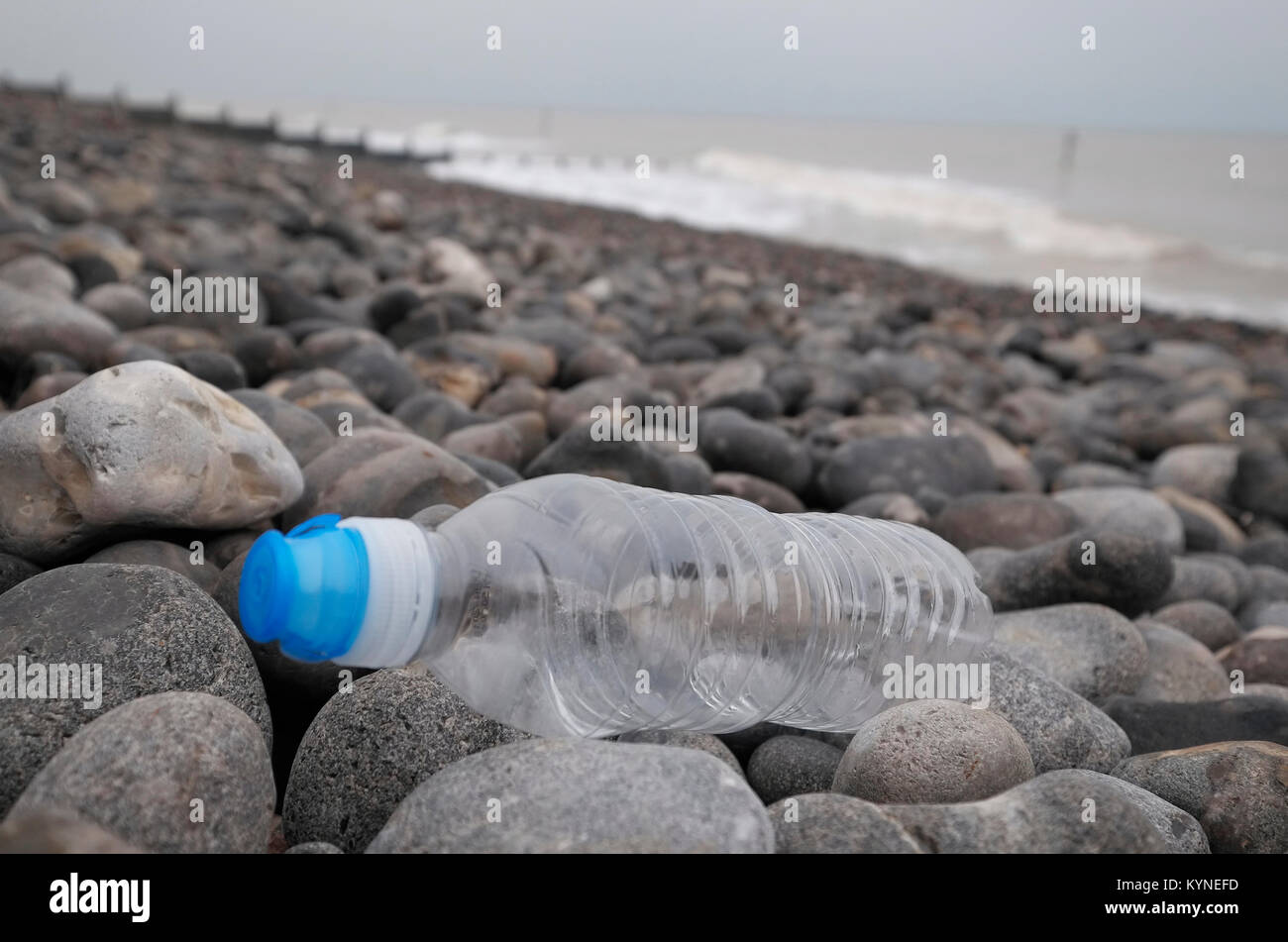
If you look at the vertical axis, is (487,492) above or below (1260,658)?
above

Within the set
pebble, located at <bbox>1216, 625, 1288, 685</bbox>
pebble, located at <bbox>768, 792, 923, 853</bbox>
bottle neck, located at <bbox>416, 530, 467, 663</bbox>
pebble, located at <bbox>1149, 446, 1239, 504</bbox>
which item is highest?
bottle neck, located at <bbox>416, 530, 467, 663</bbox>

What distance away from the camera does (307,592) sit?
1872 millimetres

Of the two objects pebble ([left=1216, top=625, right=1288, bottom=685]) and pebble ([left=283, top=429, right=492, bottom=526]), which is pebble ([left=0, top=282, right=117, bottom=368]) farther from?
pebble ([left=1216, top=625, right=1288, bottom=685])

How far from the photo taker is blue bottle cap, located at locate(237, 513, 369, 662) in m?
1.87

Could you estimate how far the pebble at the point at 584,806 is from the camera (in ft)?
5.98

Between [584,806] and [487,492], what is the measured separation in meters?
1.57

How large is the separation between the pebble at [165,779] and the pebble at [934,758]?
125 cm

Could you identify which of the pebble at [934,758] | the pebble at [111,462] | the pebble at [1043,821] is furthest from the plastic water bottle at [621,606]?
the pebble at [111,462]

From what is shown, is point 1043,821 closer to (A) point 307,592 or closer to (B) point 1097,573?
(A) point 307,592

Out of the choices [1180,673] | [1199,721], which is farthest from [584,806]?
[1180,673]

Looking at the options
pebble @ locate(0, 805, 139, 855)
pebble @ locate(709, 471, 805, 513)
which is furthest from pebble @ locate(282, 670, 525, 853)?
pebble @ locate(709, 471, 805, 513)

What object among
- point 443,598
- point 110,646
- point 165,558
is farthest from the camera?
point 165,558

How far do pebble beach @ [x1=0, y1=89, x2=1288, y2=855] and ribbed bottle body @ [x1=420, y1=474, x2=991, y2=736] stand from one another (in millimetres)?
139
